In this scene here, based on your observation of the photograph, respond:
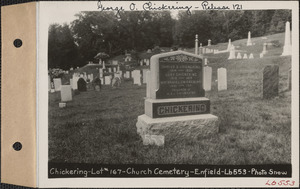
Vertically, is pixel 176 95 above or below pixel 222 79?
below

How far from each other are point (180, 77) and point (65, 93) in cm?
175

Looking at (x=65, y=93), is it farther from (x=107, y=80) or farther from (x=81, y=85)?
(x=107, y=80)

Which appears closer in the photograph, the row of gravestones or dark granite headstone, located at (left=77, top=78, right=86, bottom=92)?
the row of gravestones

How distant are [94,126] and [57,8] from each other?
1693mm

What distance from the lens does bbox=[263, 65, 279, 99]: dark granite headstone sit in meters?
3.05

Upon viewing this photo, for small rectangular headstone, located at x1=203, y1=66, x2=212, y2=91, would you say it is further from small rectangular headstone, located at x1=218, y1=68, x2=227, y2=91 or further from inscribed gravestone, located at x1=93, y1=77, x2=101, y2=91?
inscribed gravestone, located at x1=93, y1=77, x2=101, y2=91

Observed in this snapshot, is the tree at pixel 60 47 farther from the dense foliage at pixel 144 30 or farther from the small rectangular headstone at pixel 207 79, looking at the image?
the small rectangular headstone at pixel 207 79

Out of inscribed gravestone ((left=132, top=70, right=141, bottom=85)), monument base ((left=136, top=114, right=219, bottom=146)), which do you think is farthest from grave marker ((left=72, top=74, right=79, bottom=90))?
monument base ((left=136, top=114, right=219, bottom=146))

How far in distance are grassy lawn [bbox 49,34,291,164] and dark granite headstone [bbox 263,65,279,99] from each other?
6cm

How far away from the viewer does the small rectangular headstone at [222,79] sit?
3.51 metres

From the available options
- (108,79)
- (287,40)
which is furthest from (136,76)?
(287,40)

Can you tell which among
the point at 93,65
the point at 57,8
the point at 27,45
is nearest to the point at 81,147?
the point at 93,65

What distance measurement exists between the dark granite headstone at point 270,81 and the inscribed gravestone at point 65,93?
3.01m

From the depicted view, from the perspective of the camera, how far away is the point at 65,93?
10.1ft
